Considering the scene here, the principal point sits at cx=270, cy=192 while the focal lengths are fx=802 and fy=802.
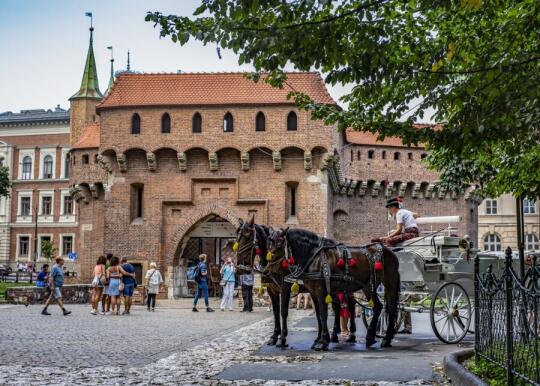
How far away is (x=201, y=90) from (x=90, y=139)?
9.37 meters

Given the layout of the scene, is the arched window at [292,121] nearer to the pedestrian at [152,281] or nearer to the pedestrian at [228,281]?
the pedestrian at [228,281]

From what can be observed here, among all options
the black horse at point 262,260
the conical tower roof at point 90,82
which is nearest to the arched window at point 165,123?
the conical tower roof at point 90,82

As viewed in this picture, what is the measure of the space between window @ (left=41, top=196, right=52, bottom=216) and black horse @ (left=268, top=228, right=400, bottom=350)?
221 feet

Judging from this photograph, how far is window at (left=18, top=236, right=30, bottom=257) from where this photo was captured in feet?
244

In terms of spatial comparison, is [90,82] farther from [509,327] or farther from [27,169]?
[509,327]

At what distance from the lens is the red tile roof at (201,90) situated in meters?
35.2

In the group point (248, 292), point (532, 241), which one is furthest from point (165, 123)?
point (532, 241)

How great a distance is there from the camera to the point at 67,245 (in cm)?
7394

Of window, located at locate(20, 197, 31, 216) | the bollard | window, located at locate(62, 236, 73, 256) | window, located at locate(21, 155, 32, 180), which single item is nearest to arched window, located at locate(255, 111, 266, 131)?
the bollard

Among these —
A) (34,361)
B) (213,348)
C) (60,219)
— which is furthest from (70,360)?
(60,219)

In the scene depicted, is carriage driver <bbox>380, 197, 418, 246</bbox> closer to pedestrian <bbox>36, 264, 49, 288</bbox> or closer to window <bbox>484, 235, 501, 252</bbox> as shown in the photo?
pedestrian <bbox>36, 264, 49, 288</bbox>

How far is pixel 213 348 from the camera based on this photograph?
12.0 metres

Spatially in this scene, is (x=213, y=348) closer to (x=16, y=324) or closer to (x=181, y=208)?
(x=16, y=324)

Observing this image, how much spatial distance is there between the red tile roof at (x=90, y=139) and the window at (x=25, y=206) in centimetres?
3460
